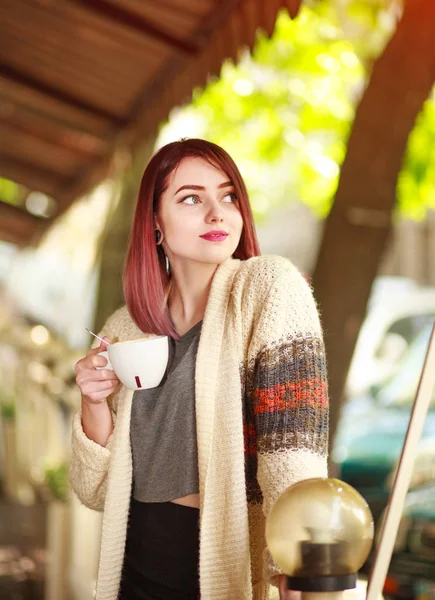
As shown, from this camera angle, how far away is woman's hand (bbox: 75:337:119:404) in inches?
61.6

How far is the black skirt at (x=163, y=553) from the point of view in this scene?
147 cm

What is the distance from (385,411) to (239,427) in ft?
19.3

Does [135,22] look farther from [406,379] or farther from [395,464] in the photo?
[406,379]

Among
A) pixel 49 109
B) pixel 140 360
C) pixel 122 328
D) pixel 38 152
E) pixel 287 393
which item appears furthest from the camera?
pixel 38 152

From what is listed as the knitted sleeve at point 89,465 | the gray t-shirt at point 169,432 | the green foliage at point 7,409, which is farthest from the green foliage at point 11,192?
the gray t-shirt at point 169,432

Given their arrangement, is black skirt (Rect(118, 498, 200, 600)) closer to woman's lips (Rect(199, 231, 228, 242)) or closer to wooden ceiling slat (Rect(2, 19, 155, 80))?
woman's lips (Rect(199, 231, 228, 242))

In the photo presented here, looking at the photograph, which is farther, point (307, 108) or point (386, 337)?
point (386, 337)

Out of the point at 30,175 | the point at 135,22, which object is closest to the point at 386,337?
the point at 30,175

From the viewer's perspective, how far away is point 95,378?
1569mm

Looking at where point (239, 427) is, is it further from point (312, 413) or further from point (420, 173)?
point (420, 173)

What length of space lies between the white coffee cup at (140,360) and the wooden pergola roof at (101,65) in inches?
45.0

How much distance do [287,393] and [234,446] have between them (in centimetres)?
14

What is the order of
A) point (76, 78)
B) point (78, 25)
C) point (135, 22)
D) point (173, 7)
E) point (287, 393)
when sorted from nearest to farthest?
point (287, 393), point (173, 7), point (135, 22), point (78, 25), point (76, 78)

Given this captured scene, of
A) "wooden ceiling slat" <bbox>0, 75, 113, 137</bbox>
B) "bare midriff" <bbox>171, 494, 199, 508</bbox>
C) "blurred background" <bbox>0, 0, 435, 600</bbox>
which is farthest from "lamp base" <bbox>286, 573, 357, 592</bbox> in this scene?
"wooden ceiling slat" <bbox>0, 75, 113, 137</bbox>
